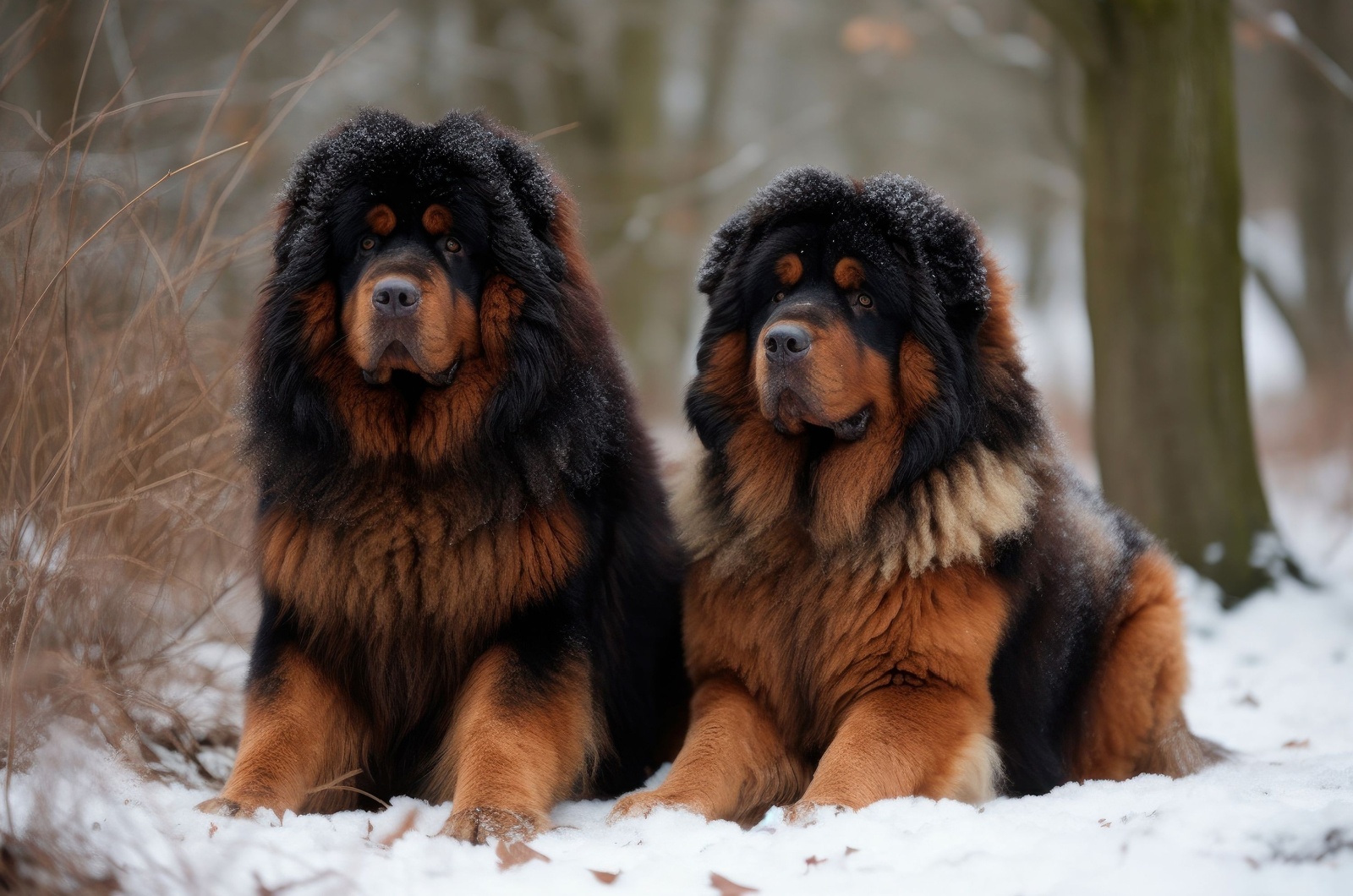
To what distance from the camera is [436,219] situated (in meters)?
3.60

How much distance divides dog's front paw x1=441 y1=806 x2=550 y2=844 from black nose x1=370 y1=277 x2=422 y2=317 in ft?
4.71

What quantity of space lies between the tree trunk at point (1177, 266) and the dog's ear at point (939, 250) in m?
2.72

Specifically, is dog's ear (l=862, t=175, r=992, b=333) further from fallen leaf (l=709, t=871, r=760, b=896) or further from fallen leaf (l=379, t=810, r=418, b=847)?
fallen leaf (l=379, t=810, r=418, b=847)

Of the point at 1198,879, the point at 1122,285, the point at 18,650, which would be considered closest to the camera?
the point at 1198,879

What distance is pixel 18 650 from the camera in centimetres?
322

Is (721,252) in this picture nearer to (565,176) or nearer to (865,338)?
(865,338)

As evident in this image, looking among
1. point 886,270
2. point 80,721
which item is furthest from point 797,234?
point 80,721

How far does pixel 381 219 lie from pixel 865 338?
Result: 1.58 meters

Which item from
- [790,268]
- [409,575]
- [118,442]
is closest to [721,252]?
[790,268]

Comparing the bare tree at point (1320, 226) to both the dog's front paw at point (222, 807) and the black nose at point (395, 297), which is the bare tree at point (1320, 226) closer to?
the black nose at point (395, 297)

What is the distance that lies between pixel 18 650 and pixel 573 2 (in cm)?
1170

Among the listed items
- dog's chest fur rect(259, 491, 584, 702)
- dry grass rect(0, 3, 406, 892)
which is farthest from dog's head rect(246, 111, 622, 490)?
dry grass rect(0, 3, 406, 892)

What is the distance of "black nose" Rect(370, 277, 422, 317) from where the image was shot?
3332mm

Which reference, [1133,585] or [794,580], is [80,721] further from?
[1133,585]
